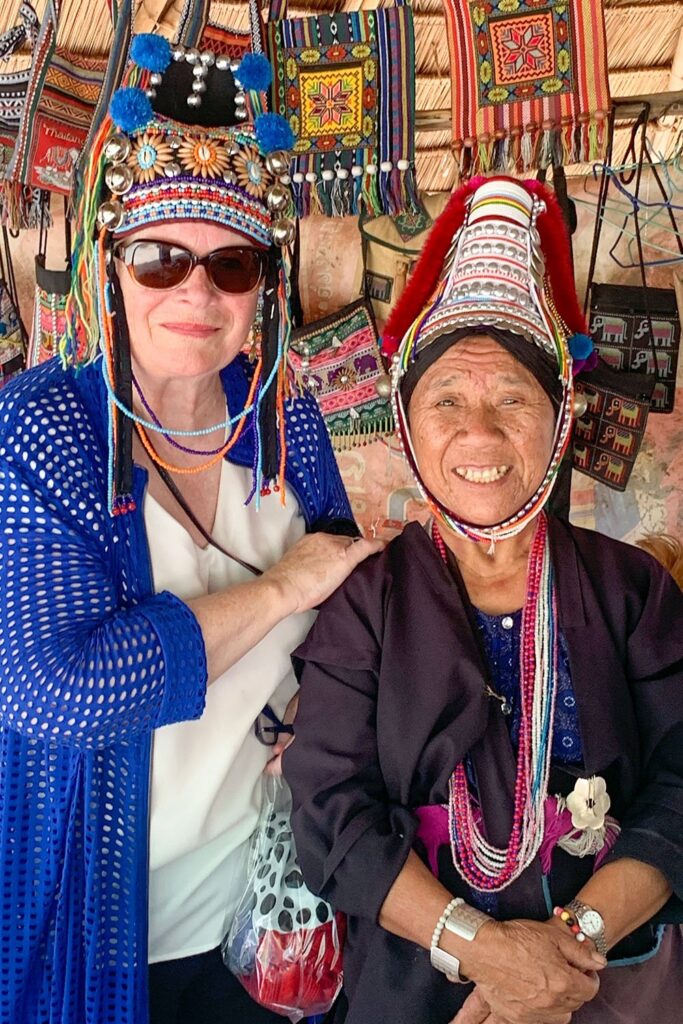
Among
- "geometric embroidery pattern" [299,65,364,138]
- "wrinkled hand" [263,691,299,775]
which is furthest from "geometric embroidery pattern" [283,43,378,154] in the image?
"wrinkled hand" [263,691,299,775]

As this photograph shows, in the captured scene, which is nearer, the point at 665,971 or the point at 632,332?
the point at 665,971

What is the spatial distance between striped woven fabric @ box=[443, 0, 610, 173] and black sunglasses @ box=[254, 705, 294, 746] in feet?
5.58

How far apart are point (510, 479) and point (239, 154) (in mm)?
805

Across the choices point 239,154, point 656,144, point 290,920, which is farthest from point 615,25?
point 290,920

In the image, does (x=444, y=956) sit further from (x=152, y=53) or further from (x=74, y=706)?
(x=152, y=53)

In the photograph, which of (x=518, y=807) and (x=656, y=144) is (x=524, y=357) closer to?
(x=518, y=807)

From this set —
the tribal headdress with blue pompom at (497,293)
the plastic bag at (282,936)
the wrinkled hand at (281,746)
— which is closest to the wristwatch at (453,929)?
the plastic bag at (282,936)

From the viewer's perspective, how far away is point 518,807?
6.10 feet

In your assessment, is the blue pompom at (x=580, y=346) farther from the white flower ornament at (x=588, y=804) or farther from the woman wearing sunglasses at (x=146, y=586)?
the white flower ornament at (x=588, y=804)

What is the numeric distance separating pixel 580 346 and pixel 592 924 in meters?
1.14

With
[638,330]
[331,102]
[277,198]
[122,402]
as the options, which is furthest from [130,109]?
[638,330]

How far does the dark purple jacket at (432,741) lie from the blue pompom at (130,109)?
0.96 metres

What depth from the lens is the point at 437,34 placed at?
3.80 m

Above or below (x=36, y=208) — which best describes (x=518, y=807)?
below
